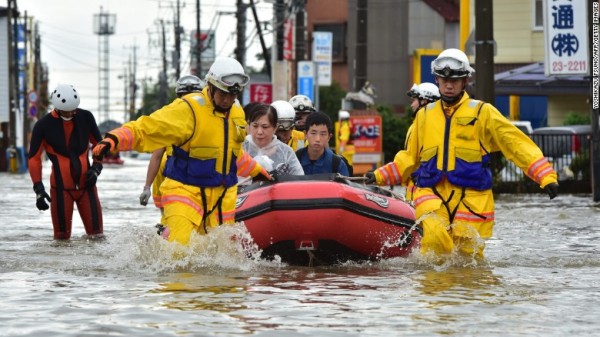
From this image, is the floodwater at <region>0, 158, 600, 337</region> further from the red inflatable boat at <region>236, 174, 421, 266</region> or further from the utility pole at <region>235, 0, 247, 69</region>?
the utility pole at <region>235, 0, 247, 69</region>

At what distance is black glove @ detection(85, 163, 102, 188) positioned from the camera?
14359 millimetres

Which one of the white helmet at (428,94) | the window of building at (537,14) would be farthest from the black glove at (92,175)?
the window of building at (537,14)

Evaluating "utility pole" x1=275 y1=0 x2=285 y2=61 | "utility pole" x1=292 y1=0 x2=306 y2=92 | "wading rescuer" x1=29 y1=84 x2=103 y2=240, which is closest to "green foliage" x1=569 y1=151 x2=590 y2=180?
"utility pole" x1=292 y1=0 x2=306 y2=92

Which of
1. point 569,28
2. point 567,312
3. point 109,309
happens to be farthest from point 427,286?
point 569,28

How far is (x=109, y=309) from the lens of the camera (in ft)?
27.7

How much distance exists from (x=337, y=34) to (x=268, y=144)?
56.2 meters

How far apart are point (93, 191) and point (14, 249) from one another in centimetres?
129

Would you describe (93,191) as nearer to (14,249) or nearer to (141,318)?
(14,249)

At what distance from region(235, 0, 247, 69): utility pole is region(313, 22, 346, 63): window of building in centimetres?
1749

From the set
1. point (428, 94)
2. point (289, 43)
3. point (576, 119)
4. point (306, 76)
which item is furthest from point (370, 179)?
point (289, 43)

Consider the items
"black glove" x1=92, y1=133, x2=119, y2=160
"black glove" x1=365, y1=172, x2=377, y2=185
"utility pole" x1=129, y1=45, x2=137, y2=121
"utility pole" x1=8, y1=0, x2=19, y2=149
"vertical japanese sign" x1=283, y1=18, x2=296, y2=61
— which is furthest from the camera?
"utility pole" x1=129, y1=45, x2=137, y2=121

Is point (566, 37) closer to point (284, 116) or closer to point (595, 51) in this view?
point (595, 51)

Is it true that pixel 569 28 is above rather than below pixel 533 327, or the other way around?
above

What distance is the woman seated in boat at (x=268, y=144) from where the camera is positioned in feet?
39.3
